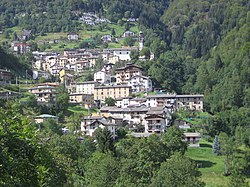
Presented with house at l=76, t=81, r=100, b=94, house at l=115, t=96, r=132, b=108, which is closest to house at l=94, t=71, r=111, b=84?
house at l=76, t=81, r=100, b=94

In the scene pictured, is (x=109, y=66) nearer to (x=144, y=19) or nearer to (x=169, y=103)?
(x=169, y=103)

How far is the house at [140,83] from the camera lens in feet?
233

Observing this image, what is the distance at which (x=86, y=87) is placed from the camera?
71.9 meters

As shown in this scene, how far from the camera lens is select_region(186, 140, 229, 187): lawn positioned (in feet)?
127

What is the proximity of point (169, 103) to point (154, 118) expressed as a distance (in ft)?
35.6

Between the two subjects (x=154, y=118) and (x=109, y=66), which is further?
(x=109, y=66)

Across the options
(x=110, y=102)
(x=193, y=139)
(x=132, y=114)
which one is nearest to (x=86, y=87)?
(x=110, y=102)

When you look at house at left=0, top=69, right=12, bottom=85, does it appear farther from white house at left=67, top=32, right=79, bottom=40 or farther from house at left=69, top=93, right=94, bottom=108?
white house at left=67, top=32, right=79, bottom=40

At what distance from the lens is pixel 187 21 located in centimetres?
13988

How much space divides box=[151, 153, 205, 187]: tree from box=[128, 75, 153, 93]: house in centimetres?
3941

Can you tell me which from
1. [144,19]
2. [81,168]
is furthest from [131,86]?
[144,19]

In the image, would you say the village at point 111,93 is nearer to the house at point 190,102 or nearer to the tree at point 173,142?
the house at point 190,102

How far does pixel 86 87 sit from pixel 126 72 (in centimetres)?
751

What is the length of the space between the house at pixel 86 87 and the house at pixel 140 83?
5021 millimetres
